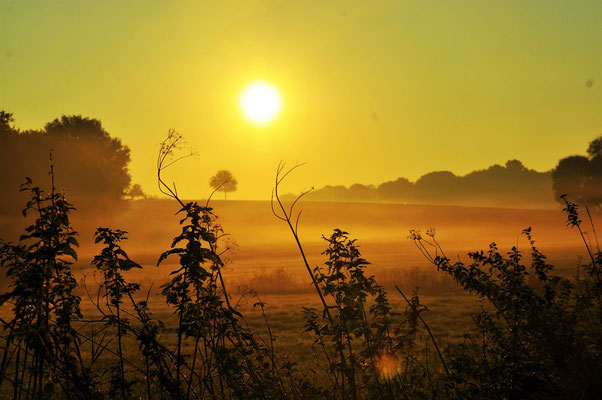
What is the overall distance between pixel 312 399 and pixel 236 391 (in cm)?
117

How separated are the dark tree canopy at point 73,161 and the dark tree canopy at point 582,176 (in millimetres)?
65754

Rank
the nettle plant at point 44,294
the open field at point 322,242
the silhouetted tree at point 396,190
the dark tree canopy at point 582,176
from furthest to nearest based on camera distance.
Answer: the silhouetted tree at point 396,190 < the dark tree canopy at point 582,176 < the open field at point 322,242 < the nettle plant at point 44,294

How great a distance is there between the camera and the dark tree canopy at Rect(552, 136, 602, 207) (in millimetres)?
77375

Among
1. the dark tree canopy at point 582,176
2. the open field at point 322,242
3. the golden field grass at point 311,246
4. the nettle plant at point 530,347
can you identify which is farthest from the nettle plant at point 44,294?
the dark tree canopy at point 582,176

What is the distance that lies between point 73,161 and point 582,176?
251 ft

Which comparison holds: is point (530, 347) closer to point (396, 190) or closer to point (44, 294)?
point (44, 294)

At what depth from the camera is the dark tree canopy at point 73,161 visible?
52.8m

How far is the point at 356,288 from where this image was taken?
17.8 feet

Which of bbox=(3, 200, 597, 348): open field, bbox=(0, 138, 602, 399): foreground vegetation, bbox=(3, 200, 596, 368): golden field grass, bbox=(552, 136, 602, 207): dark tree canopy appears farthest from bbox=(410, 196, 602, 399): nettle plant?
bbox=(552, 136, 602, 207): dark tree canopy

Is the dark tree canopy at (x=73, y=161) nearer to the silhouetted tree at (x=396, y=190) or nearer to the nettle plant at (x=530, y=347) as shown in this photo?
the nettle plant at (x=530, y=347)

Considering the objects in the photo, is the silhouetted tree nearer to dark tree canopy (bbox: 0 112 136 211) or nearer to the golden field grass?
the golden field grass

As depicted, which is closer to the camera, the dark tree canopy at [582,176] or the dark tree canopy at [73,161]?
the dark tree canopy at [73,161]

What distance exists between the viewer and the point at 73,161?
58.5m

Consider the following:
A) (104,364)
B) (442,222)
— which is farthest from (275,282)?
(442,222)
